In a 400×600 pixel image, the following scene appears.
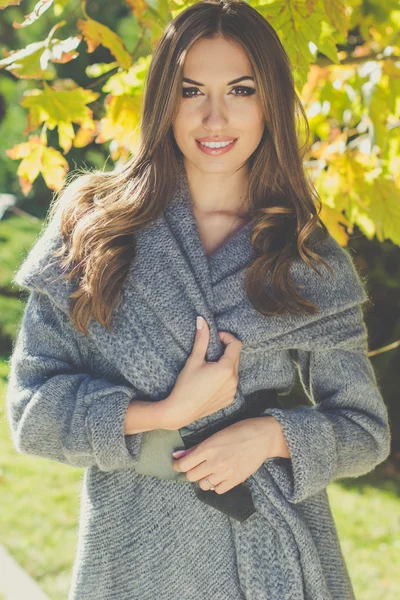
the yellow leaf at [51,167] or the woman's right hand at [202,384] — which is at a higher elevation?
the yellow leaf at [51,167]

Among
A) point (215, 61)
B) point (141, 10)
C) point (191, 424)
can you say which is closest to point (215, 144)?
point (215, 61)

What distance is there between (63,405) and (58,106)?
863mm

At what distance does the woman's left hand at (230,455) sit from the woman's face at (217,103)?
1.74 feet

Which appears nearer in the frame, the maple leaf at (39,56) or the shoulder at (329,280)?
the shoulder at (329,280)

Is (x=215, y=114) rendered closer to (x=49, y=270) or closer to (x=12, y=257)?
(x=49, y=270)

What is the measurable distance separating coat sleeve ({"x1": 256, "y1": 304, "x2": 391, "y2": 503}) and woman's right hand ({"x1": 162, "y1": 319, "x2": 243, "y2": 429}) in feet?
0.41

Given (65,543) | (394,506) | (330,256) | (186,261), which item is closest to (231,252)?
(186,261)

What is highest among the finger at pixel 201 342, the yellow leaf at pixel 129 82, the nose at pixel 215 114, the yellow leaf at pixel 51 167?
the yellow leaf at pixel 129 82

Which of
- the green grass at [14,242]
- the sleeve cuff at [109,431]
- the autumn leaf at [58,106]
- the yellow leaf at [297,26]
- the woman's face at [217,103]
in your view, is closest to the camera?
the sleeve cuff at [109,431]

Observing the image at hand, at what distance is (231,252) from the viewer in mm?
1759

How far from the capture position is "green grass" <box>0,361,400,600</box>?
11.3 ft

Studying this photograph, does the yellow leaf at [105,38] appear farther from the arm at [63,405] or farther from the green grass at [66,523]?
the green grass at [66,523]

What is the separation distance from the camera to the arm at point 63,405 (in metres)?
1.57

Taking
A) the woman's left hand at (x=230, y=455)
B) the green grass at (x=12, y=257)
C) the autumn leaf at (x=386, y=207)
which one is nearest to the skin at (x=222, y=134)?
the woman's left hand at (x=230, y=455)
